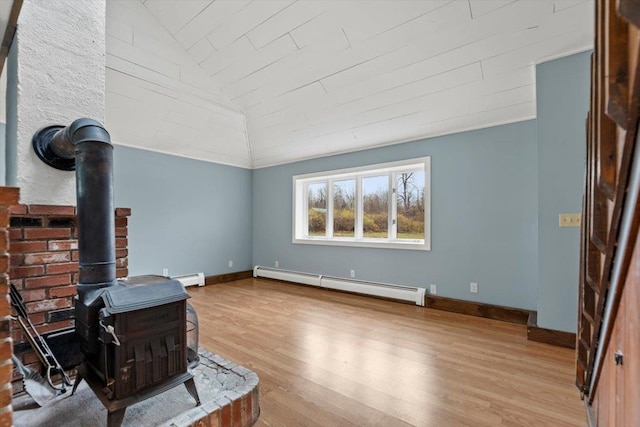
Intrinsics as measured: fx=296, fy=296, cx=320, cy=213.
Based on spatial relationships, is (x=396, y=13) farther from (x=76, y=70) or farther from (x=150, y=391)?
(x=150, y=391)

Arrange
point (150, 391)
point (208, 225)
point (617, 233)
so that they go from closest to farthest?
point (617, 233) < point (150, 391) < point (208, 225)

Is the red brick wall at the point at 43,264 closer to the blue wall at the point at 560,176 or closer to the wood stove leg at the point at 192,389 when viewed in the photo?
the wood stove leg at the point at 192,389

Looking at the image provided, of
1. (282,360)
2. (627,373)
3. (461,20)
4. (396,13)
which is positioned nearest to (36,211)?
(282,360)

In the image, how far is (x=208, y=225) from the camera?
508 centimetres

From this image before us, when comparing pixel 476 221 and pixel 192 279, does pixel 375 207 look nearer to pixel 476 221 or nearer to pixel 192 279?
pixel 476 221

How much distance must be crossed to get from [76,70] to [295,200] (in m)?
3.59

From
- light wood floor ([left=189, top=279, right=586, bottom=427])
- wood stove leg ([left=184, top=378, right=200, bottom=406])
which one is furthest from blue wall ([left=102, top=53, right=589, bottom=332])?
wood stove leg ([left=184, top=378, right=200, bottom=406])

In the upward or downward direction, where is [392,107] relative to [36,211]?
upward

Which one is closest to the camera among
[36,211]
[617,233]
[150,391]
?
[617,233]

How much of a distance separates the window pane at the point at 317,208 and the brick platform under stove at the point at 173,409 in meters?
3.40

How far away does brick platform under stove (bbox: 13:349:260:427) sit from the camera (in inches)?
55.0

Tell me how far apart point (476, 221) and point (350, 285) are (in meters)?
1.88

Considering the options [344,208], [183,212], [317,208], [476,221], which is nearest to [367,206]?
[344,208]

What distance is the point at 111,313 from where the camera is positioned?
4.25 ft
